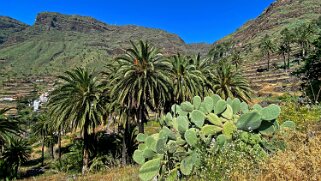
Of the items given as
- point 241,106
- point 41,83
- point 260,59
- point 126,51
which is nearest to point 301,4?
point 260,59

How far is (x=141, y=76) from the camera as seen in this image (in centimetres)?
2536

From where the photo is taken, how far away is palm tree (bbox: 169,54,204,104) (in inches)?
1119

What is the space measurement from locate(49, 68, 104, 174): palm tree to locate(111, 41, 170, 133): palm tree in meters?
3.60

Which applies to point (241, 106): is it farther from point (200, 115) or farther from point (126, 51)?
point (126, 51)

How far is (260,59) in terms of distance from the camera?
391ft

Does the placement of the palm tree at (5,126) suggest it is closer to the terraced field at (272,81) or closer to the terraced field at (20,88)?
the terraced field at (272,81)

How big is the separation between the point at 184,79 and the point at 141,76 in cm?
502

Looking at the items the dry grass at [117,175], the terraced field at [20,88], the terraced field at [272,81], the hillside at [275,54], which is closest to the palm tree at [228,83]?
the hillside at [275,54]

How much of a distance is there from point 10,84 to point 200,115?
7366 inches

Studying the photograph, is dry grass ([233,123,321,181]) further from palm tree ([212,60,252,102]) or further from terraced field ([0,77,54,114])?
terraced field ([0,77,54,114])

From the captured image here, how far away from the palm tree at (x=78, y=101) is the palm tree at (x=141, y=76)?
3603 millimetres

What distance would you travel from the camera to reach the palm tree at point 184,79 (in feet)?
93.2

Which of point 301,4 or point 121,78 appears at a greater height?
point 301,4

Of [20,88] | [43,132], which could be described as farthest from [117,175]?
[20,88]
